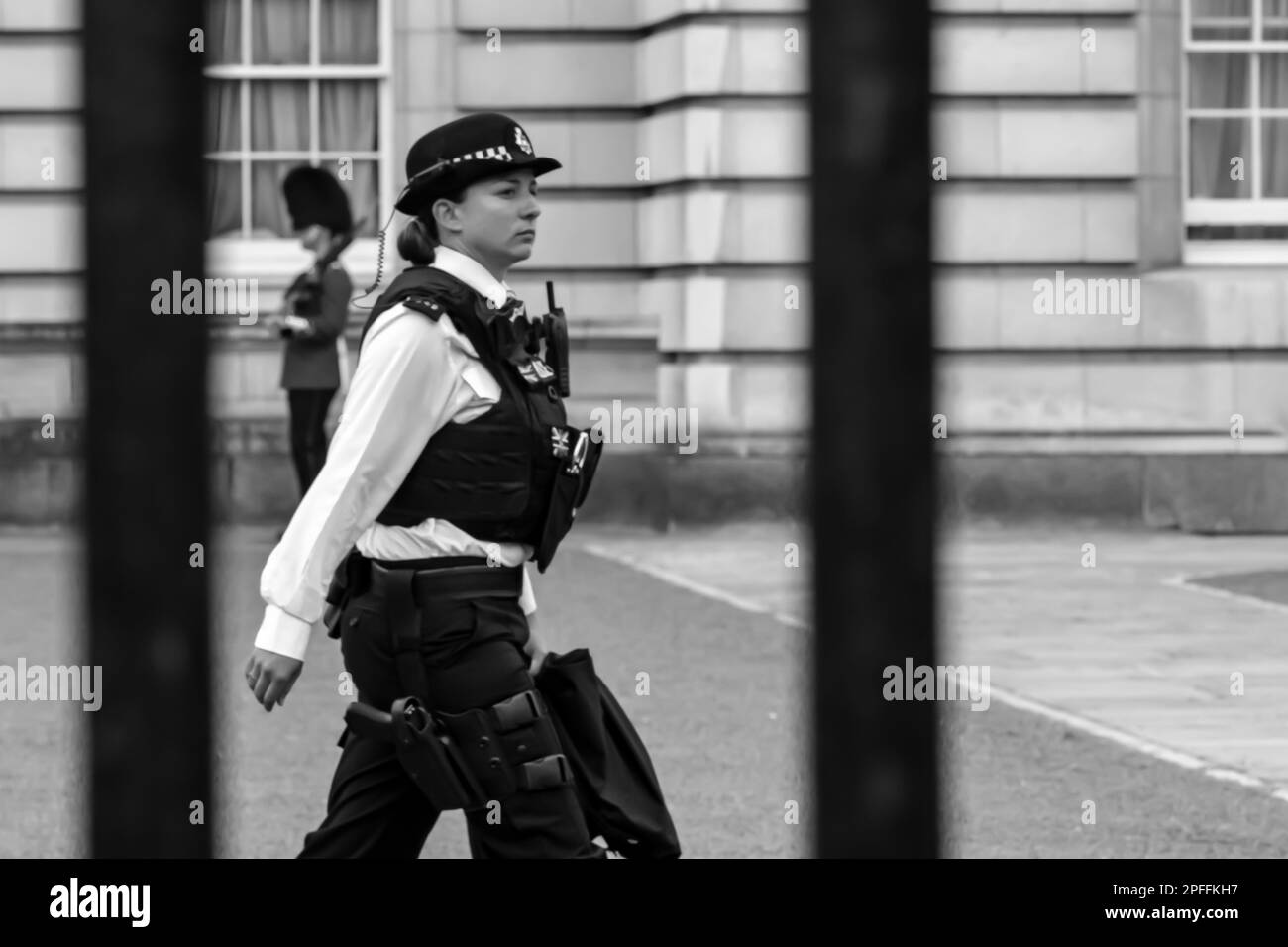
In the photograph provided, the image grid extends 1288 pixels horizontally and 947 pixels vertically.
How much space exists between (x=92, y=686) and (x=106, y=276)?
242 mm

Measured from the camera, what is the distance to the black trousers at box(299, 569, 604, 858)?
4039mm

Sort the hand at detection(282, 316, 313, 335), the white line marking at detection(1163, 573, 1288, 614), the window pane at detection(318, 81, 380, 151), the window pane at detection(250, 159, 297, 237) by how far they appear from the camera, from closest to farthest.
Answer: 1. the white line marking at detection(1163, 573, 1288, 614)
2. the hand at detection(282, 316, 313, 335)
3. the window pane at detection(250, 159, 297, 237)
4. the window pane at detection(318, 81, 380, 151)

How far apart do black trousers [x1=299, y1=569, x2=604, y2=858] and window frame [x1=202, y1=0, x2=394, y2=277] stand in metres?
12.0

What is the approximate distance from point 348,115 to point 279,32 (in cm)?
72

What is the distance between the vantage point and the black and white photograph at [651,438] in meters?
0.99

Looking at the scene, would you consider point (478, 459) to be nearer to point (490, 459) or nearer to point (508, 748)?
point (490, 459)

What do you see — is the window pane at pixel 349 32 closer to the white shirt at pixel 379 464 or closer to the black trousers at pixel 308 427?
the black trousers at pixel 308 427

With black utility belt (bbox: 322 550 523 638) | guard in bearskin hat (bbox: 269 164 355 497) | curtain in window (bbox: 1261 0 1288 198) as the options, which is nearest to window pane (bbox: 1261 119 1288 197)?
curtain in window (bbox: 1261 0 1288 198)

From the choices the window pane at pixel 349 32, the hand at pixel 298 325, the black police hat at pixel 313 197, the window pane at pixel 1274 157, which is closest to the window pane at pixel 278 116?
the window pane at pixel 349 32

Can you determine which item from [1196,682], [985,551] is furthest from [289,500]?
[1196,682]

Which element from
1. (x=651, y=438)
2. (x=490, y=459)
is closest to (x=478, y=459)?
(x=490, y=459)

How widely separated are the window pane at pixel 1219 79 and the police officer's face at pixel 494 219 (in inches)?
475

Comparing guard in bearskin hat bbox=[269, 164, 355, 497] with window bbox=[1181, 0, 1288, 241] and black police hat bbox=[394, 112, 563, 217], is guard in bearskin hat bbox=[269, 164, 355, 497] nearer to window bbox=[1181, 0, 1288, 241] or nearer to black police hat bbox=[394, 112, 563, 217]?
window bbox=[1181, 0, 1288, 241]
